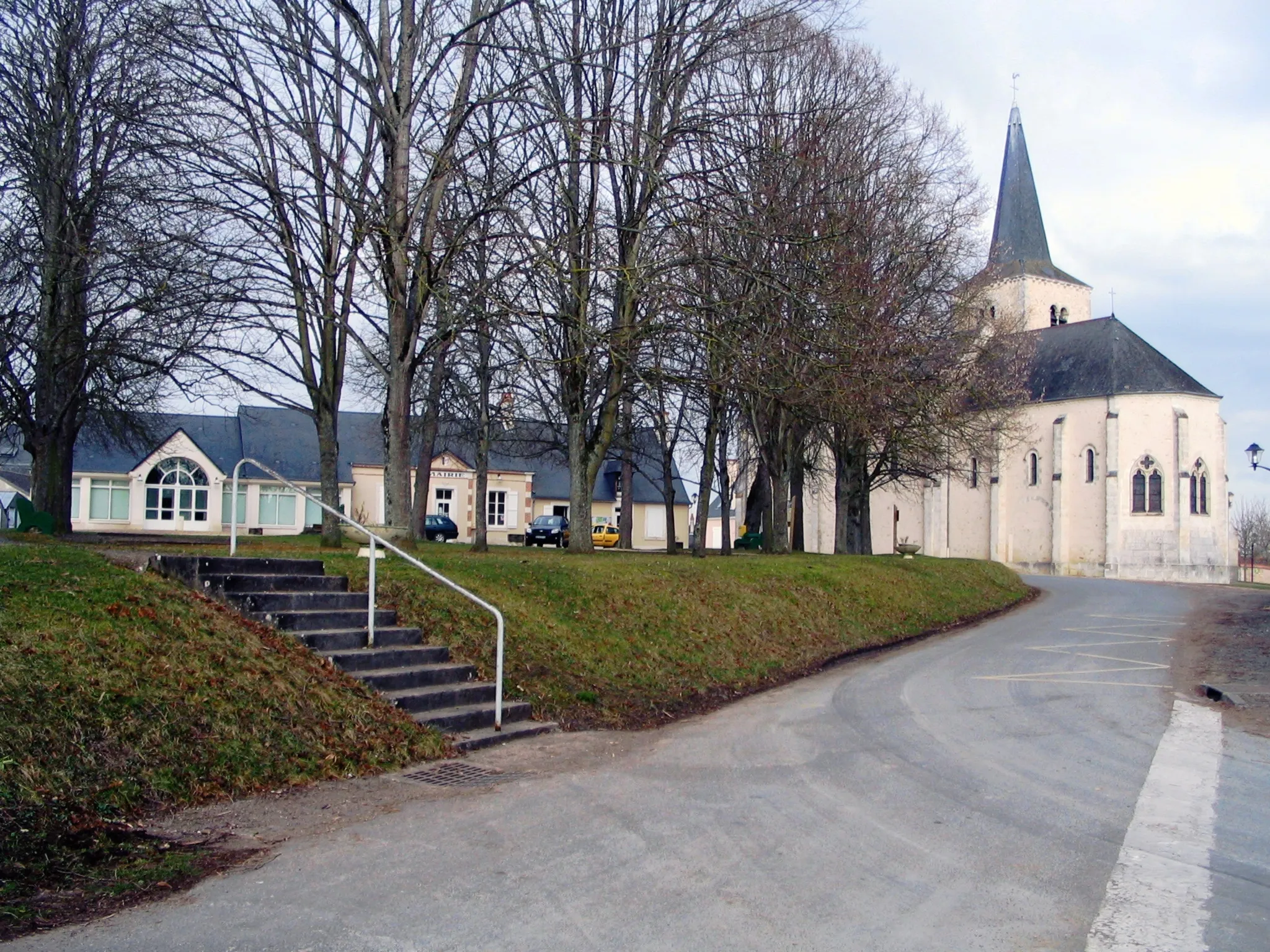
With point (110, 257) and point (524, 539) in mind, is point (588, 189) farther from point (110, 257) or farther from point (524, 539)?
point (524, 539)

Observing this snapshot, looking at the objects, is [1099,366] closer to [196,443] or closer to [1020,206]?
[1020,206]

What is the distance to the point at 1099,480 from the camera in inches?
2164

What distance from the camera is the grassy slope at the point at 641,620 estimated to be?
10594 mm

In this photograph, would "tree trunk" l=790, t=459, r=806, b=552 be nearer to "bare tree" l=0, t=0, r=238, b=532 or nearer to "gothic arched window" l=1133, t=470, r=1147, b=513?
"bare tree" l=0, t=0, r=238, b=532

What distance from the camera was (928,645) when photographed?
17.6 meters

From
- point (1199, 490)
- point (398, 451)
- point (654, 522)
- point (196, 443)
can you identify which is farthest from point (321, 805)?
point (1199, 490)

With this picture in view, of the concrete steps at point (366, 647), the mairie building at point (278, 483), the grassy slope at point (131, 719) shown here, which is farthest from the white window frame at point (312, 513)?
the grassy slope at point (131, 719)

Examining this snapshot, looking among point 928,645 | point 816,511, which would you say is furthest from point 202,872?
point 816,511

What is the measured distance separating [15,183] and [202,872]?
16187mm

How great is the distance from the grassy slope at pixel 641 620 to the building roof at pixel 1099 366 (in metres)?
37.8

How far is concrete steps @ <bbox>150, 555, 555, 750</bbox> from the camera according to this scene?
8875mm

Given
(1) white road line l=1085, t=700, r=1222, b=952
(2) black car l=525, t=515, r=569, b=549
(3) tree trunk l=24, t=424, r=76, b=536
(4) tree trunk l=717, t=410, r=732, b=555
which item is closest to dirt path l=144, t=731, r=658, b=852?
(1) white road line l=1085, t=700, r=1222, b=952

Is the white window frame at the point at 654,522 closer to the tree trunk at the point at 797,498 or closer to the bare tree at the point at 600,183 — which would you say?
the tree trunk at the point at 797,498

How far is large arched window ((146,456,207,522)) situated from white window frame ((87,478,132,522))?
0.78 metres
